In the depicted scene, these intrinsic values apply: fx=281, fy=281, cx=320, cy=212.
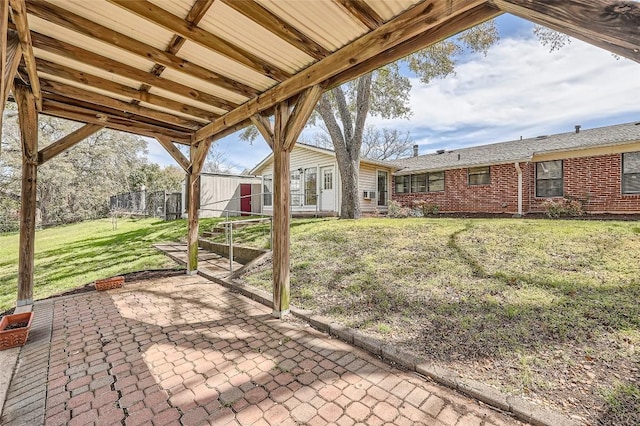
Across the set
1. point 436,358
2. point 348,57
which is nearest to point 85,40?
point 348,57

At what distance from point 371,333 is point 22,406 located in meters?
2.86

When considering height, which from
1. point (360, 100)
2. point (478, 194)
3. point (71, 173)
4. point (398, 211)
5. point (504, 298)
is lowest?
point (504, 298)

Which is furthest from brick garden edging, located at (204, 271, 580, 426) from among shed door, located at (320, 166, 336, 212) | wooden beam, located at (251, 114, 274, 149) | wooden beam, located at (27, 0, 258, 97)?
shed door, located at (320, 166, 336, 212)

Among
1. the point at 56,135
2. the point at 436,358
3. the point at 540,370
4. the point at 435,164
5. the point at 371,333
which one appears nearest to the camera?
the point at 540,370

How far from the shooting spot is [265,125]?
3777mm

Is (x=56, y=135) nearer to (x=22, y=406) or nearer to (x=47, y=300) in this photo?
(x=47, y=300)

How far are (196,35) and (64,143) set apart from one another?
10.9 ft

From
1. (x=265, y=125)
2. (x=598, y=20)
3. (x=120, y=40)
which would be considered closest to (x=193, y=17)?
(x=120, y=40)

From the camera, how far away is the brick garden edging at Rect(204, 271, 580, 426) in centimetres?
A: 183

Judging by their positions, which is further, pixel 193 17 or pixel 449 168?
pixel 449 168

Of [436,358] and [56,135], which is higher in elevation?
[56,135]

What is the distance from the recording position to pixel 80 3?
83.1 inches

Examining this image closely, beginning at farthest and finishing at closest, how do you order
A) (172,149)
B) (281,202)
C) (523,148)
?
(523,148), (172,149), (281,202)

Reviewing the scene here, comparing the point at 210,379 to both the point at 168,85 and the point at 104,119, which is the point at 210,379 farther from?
the point at 104,119
